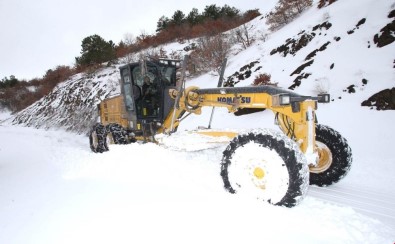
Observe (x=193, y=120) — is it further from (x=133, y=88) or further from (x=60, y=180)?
(x=60, y=180)

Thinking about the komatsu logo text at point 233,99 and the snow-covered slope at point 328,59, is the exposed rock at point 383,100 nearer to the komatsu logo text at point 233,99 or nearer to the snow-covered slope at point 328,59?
the snow-covered slope at point 328,59

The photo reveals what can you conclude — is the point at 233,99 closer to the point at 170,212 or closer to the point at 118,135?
the point at 170,212

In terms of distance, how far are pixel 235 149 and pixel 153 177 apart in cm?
187

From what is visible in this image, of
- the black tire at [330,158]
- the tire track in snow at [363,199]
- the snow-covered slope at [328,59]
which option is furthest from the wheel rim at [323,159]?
the snow-covered slope at [328,59]

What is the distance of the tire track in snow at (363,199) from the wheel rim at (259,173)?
0.97 m

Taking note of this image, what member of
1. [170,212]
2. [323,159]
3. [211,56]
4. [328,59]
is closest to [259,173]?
[170,212]

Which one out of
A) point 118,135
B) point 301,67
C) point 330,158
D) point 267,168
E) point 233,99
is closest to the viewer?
point 267,168

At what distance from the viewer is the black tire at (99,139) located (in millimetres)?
8708

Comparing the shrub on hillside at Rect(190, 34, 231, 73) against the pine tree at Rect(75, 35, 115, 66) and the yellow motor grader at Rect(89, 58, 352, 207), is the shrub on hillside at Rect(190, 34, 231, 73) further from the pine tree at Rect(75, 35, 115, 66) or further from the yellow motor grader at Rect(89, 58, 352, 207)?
the yellow motor grader at Rect(89, 58, 352, 207)

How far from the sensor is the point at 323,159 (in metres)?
4.48

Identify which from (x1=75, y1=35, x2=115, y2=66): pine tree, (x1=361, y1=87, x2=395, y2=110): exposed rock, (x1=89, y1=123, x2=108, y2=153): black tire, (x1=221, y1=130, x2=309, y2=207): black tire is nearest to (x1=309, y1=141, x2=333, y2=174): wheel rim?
(x1=221, y1=130, x2=309, y2=207): black tire

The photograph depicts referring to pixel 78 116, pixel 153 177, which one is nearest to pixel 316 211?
pixel 153 177

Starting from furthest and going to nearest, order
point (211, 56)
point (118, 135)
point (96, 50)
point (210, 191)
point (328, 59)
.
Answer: point (96, 50), point (211, 56), point (328, 59), point (118, 135), point (210, 191)

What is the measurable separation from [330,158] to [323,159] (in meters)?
0.12
